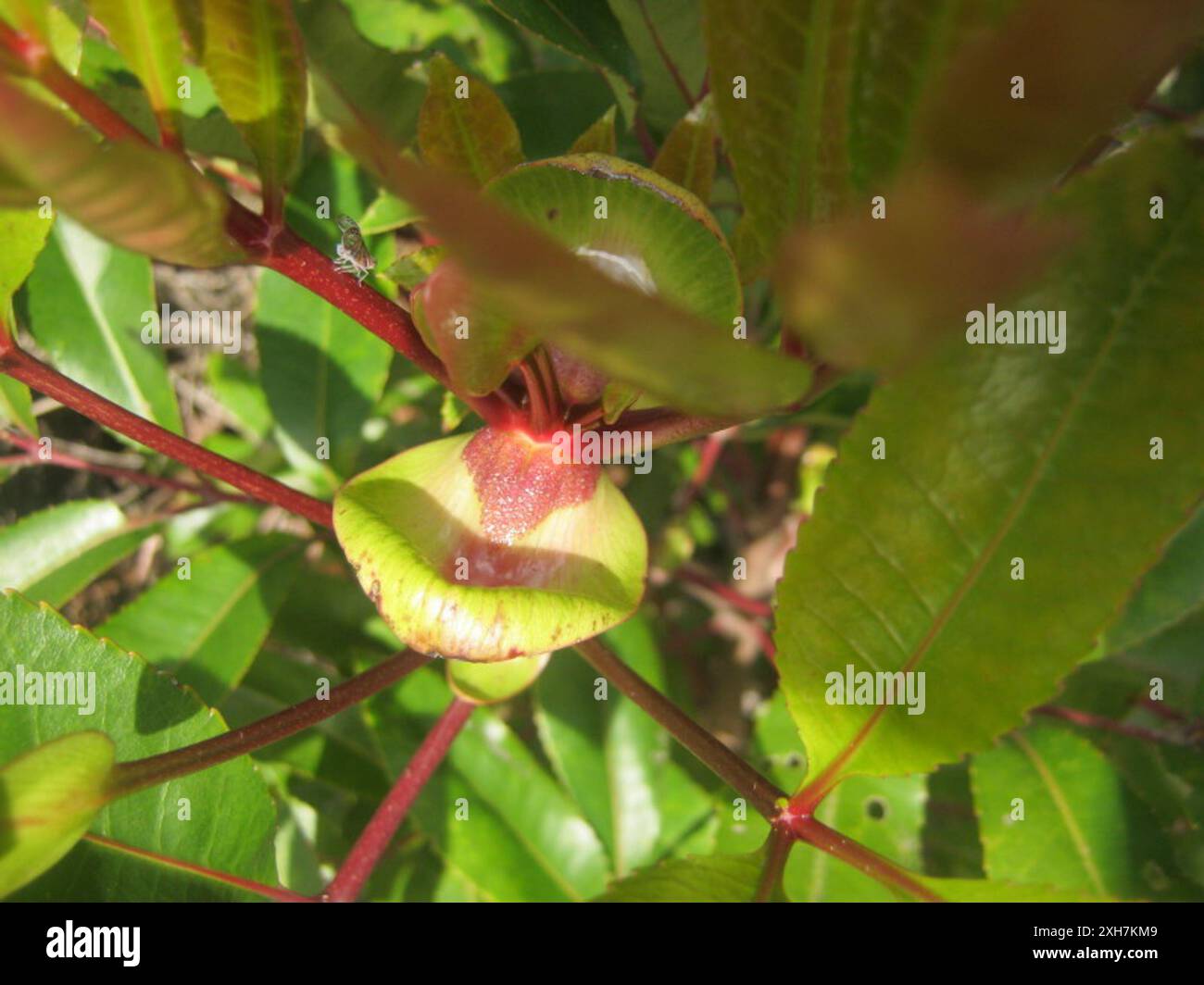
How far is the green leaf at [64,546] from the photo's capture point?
97 centimetres

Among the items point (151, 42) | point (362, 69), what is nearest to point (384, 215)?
point (362, 69)

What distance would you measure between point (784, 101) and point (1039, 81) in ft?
0.74

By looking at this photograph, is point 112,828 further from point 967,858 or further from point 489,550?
point 967,858

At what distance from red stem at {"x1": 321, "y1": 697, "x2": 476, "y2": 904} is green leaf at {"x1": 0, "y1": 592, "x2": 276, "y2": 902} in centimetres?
6

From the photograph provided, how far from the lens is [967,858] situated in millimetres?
1210

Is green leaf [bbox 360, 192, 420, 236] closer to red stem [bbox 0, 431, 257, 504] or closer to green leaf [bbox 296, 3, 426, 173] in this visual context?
green leaf [bbox 296, 3, 426, 173]

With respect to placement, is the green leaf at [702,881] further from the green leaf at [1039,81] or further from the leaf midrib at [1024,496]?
the green leaf at [1039,81]

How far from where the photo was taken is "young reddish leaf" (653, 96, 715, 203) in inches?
25.4

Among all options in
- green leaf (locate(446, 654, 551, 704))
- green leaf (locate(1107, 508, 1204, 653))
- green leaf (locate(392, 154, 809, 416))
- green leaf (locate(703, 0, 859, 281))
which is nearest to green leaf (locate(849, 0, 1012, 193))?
green leaf (locate(703, 0, 859, 281))

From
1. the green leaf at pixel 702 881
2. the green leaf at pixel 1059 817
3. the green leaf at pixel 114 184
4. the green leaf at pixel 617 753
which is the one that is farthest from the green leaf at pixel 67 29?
the green leaf at pixel 1059 817

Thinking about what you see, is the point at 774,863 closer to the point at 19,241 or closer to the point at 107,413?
the point at 107,413

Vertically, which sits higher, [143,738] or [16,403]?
[16,403]

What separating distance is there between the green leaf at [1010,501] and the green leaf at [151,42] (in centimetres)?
39

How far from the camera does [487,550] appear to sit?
61cm
